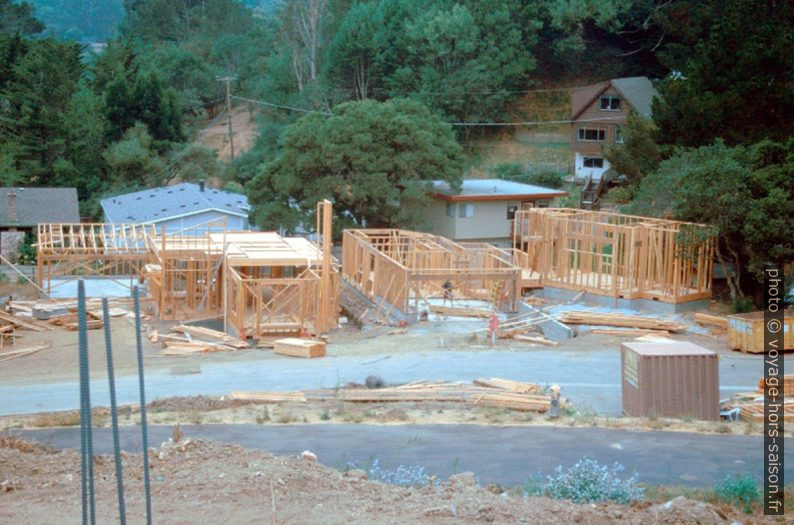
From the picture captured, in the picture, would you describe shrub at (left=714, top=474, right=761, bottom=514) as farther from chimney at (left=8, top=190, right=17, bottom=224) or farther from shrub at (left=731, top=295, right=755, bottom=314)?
chimney at (left=8, top=190, right=17, bottom=224)

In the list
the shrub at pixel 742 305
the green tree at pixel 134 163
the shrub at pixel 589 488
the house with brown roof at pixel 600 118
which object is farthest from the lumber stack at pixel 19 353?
the house with brown roof at pixel 600 118

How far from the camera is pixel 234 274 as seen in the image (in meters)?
30.3

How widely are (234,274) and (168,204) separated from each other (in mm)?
20600

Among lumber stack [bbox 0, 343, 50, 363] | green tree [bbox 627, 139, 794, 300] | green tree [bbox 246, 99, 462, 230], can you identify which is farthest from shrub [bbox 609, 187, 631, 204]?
lumber stack [bbox 0, 343, 50, 363]

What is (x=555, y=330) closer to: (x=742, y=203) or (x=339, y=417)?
(x=742, y=203)

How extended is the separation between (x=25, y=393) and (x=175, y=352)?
6431 millimetres

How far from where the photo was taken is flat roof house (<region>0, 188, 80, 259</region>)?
47.5 meters

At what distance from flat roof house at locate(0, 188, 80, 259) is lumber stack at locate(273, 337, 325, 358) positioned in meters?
23.8

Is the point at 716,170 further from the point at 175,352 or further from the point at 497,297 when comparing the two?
the point at 175,352

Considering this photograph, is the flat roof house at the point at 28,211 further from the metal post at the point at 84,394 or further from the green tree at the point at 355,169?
the metal post at the point at 84,394

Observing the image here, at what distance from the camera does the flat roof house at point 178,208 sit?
4728 cm

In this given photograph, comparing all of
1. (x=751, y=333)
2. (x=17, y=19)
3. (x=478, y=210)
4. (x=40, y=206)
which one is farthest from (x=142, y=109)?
(x=751, y=333)

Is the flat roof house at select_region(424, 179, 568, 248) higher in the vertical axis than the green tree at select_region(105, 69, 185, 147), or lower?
lower

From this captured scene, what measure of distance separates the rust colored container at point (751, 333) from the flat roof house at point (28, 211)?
108 ft
